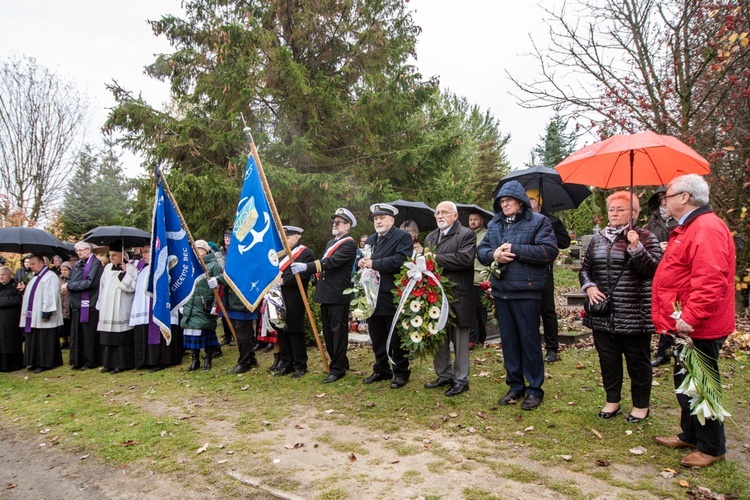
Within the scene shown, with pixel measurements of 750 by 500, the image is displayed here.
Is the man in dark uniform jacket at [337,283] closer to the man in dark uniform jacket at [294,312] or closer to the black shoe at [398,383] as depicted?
the man in dark uniform jacket at [294,312]

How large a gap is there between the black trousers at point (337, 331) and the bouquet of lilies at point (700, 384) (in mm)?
3920

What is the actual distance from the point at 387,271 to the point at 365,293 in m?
0.37

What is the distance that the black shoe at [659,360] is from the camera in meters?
6.38

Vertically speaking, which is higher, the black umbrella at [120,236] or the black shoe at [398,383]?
the black umbrella at [120,236]

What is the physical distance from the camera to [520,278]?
489 centimetres

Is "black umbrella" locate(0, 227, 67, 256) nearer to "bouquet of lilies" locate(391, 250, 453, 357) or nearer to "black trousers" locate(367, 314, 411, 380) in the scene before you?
"black trousers" locate(367, 314, 411, 380)

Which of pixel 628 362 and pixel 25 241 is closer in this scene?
pixel 628 362

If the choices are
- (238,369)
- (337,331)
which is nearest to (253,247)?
(337,331)

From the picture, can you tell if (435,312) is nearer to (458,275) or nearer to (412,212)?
(458,275)

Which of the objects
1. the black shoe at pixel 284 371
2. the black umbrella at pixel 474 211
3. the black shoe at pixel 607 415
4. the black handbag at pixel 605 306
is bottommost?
the black shoe at pixel 284 371

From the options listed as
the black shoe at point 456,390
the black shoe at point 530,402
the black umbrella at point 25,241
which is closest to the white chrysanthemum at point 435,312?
the black shoe at point 456,390

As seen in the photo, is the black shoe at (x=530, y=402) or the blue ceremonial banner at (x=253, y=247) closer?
the black shoe at (x=530, y=402)

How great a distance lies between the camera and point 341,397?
5.96m

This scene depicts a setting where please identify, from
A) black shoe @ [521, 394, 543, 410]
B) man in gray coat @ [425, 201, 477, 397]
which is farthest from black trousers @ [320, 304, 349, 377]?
black shoe @ [521, 394, 543, 410]
